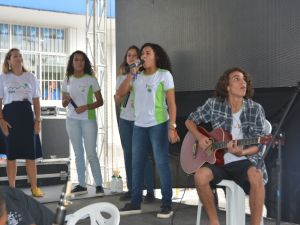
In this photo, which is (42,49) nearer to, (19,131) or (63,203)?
(19,131)

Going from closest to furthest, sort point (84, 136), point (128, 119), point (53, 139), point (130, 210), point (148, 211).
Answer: point (130, 210) → point (148, 211) → point (128, 119) → point (84, 136) → point (53, 139)

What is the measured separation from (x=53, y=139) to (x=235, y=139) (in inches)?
134

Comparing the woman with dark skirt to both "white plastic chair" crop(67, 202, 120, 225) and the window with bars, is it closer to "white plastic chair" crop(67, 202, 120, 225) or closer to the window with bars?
"white plastic chair" crop(67, 202, 120, 225)

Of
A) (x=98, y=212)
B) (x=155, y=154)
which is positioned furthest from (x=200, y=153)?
(x=98, y=212)

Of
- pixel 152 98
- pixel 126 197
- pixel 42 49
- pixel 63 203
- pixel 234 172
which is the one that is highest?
pixel 42 49

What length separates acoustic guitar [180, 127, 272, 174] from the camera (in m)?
2.67

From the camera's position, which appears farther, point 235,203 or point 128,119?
point 128,119

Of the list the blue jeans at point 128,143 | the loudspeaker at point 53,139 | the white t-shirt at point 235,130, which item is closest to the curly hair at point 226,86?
the white t-shirt at point 235,130

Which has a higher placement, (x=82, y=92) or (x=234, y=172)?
(x=82, y=92)

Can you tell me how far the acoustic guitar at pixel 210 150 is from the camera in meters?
2.67

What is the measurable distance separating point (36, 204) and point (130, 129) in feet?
8.35

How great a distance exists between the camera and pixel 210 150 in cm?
284

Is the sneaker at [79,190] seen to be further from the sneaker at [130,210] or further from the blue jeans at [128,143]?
the sneaker at [130,210]

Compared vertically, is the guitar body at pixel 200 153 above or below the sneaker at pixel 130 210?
above
